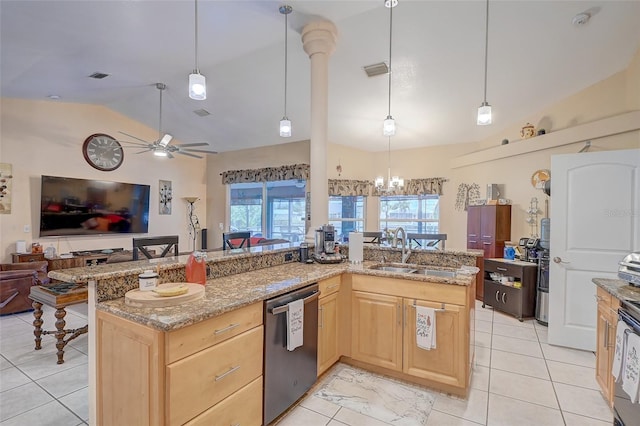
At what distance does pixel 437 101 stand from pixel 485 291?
2.97 meters

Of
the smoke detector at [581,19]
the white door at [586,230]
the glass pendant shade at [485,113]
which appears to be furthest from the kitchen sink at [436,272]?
the smoke detector at [581,19]

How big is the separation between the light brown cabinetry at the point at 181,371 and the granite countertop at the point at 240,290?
0.05m

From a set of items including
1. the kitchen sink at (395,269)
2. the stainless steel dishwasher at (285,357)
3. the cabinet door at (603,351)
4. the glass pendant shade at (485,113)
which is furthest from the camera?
the kitchen sink at (395,269)

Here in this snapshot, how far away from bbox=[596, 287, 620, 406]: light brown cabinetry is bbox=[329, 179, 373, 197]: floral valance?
450 cm

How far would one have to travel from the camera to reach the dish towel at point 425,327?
227 centimetres

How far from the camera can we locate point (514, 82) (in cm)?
409

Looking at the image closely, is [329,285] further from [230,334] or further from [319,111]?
[319,111]

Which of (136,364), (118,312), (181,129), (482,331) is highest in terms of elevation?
(181,129)

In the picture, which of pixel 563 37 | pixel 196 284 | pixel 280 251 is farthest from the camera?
pixel 563 37

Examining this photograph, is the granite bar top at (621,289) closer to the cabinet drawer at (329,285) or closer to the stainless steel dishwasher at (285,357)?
the cabinet drawer at (329,285)

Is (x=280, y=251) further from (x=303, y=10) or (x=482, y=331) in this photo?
(x=482, y=331)

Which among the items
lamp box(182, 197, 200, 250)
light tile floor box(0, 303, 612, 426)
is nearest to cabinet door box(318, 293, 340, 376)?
light tile floor box(0, 303, 612, 426)

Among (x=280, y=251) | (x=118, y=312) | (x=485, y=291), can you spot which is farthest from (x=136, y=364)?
(x=485, y=291)

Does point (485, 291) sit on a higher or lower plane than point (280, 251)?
lower
